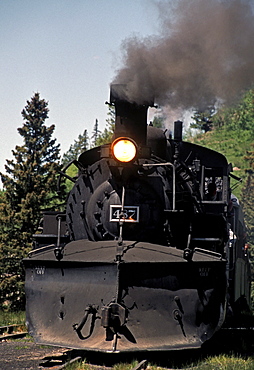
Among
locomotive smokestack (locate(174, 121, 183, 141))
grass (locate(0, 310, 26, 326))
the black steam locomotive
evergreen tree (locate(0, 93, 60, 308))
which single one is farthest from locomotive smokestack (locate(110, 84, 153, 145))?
evergreen tree (locate(0, 93, 60, 308))

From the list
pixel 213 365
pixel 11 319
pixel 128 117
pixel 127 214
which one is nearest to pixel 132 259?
pixel 127 214

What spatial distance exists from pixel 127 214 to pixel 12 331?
16.8 ft

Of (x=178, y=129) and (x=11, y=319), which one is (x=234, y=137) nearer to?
(x=11, y=319)

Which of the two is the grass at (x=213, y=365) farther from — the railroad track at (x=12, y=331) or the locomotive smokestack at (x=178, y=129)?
the locomotive smokestack at (x=178, y=129)

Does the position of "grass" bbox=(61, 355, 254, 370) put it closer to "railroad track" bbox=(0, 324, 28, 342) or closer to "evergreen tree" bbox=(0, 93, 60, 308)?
"railroad track" bbox=(0, 324, 28, 342)

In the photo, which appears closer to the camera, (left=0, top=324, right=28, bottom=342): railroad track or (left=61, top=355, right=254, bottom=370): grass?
(left=61, top=355, right=254, bottom=370): grass

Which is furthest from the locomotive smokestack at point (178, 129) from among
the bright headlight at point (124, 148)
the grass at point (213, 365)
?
the grass at point (213, 365)

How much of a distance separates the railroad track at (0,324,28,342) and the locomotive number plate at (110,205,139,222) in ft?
12.6

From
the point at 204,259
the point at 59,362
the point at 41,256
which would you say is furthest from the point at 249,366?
the point at 41,256

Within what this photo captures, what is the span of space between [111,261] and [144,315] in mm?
761

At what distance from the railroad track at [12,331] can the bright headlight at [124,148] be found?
178 inches

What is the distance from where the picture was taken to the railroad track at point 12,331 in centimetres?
1011

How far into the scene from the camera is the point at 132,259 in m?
6.82

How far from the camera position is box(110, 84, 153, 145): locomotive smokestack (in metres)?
7.71
